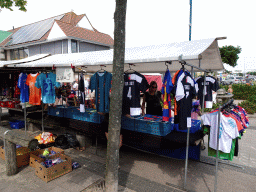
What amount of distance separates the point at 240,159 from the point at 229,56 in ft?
104

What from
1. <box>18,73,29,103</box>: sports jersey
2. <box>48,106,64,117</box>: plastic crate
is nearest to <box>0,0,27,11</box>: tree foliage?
<box>18,73,29,103</box>: sports jersey

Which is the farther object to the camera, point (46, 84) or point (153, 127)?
point (46, 84)

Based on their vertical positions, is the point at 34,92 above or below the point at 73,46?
below

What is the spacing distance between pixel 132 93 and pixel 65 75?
2.33 meters

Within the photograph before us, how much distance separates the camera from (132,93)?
387 cm

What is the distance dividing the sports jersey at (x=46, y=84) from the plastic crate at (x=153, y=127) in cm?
300

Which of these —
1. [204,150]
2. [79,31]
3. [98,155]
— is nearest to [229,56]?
[79,31]

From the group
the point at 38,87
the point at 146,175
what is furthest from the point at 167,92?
the point at 38,87

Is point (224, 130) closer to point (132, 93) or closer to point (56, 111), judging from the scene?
point (132, 93)

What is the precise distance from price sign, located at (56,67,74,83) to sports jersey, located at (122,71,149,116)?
185cm

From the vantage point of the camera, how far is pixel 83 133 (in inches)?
200

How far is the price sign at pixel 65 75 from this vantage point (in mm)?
4895

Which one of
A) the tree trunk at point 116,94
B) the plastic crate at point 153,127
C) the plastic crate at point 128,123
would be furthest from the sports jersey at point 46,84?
the tree trunk at point 116,94

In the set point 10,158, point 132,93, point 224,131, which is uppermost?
point 132,93
